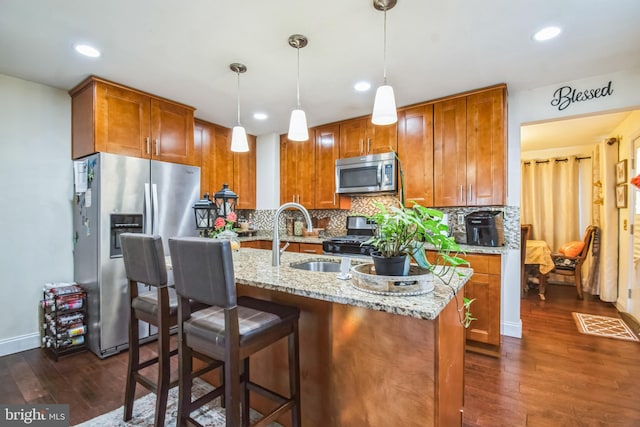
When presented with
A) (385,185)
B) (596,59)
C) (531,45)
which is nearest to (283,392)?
(385,185)

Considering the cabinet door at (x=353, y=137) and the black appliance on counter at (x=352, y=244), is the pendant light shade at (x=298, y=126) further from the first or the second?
the cabinet door at (x=353, y=137)

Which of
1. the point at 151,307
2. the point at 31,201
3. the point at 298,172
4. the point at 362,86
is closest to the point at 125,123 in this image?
the point at 31,201

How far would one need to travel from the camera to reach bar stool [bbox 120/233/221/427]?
4.85 feet

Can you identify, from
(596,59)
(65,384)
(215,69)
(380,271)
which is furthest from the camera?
(215,69)

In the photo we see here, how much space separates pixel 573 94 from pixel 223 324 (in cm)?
347

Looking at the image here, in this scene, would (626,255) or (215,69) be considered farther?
(626,255)

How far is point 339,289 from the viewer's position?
48.6 inches

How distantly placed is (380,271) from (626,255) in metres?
4.14

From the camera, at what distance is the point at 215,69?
2527 mm

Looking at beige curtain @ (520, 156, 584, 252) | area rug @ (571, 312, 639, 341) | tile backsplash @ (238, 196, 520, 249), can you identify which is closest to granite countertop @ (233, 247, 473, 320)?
tile backsplash @ (238, 196, 520, 249)

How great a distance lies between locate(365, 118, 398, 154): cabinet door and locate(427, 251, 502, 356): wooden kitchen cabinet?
1.52 m

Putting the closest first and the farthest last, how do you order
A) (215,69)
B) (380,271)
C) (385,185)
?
(380,271)
(215,69)
(385,185)

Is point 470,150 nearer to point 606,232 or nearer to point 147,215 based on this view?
point 606,232

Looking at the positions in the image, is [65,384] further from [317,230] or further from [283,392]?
[317,230]
